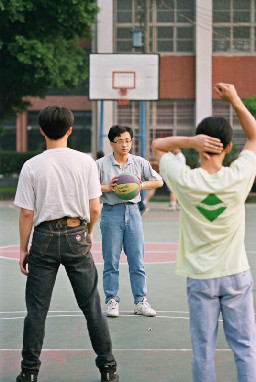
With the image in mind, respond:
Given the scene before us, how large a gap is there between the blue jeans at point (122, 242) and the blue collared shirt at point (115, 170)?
0.09 m

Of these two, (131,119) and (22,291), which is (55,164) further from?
(131,119)

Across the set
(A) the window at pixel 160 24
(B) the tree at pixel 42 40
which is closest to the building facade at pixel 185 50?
(A) the window at pixel 160 24

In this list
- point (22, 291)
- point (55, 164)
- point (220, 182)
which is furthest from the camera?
point (22, 291)

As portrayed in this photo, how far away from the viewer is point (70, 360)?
21.5 feet

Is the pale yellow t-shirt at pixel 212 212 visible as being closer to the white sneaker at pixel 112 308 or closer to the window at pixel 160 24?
the white sneaker at pixel 112 308

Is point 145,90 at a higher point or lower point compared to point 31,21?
lower

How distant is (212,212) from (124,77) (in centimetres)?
2165

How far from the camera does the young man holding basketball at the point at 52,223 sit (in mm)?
5664

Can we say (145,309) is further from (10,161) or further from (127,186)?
(10,161)

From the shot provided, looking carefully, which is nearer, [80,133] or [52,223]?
[52,223]

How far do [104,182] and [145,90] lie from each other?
17.5 m

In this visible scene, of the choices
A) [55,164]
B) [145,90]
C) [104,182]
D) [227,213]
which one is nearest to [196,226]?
[227,213]

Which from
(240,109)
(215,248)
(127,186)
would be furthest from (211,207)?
(127,186)

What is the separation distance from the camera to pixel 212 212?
14.9ft
